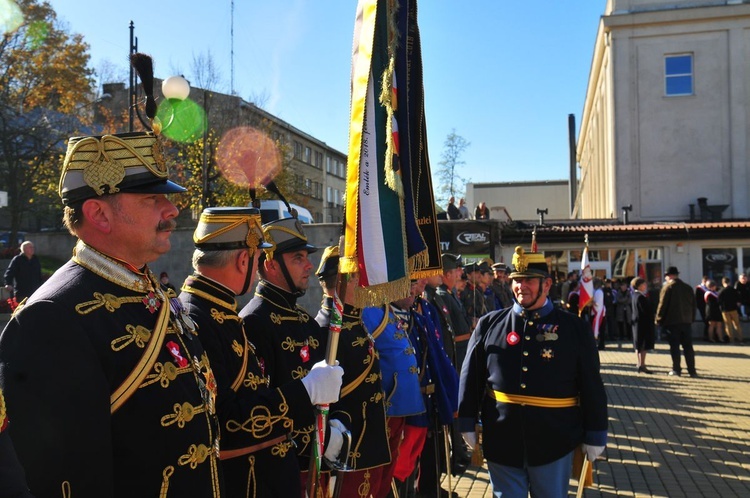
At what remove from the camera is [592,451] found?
440 cm

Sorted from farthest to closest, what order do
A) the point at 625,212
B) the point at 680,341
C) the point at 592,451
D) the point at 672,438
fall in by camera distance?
the point at 625,212 < the point at 680,341 < the point at 672,438 < the point at 592,451

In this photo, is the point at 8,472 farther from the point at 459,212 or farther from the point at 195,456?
the point at 459,212

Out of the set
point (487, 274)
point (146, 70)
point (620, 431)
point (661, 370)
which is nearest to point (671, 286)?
point (661, 370)

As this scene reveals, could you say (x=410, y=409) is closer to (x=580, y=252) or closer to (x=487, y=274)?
(x=487, y=274)

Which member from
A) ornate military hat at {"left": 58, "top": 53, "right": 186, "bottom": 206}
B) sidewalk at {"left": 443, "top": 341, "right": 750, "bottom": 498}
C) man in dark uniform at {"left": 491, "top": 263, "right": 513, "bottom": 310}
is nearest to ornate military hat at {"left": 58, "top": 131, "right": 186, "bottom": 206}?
ornate military hat at {"left": 58, "top": 53, "right": 186, "bottom": 206}

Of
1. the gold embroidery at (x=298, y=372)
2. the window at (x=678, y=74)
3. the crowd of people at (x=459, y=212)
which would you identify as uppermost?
the window at (x=678, y=74)

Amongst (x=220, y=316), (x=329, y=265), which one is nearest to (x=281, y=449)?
(x=220, y=316)

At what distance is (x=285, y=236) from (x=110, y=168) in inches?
73.2

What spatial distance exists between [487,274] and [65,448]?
12.2 m

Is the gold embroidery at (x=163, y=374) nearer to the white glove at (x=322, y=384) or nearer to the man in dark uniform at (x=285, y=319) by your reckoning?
the white glove at (x=322, y=384)

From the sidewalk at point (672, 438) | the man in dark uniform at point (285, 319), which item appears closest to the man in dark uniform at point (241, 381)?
the man in dark uniform at point (285, 319)

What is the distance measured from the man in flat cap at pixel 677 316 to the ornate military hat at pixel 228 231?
42.3ft

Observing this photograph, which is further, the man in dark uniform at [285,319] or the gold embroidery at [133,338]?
the man in dark uniform at [285,319]

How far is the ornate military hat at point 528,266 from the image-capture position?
487cm
